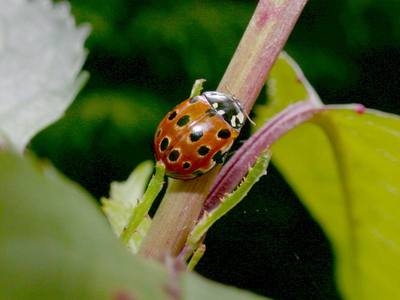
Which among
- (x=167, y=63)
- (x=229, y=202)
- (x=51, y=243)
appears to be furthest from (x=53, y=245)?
(x=167, y=63)

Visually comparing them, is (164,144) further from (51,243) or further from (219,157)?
(51,243)

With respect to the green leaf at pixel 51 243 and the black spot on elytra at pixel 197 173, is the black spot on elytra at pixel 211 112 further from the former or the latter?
the green leaf at pixel 51 243

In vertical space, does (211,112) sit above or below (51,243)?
below

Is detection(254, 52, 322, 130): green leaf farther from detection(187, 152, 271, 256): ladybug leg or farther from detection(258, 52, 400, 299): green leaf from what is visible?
detection(187, 152, 271, 256): ladybug leg

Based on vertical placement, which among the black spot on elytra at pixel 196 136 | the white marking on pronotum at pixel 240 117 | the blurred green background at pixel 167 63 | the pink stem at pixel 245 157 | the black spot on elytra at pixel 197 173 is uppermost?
the pink stem at pixel 245 157

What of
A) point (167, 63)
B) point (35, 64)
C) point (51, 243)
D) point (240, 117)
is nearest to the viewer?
point (51, 243)

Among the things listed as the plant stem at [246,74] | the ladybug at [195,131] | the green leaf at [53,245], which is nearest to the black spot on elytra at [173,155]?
the ladybug at [195,131]

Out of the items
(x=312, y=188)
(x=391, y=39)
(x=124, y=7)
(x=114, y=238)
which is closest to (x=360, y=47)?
(x=391, y=39)

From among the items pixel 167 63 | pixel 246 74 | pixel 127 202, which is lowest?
pixel 167 63
